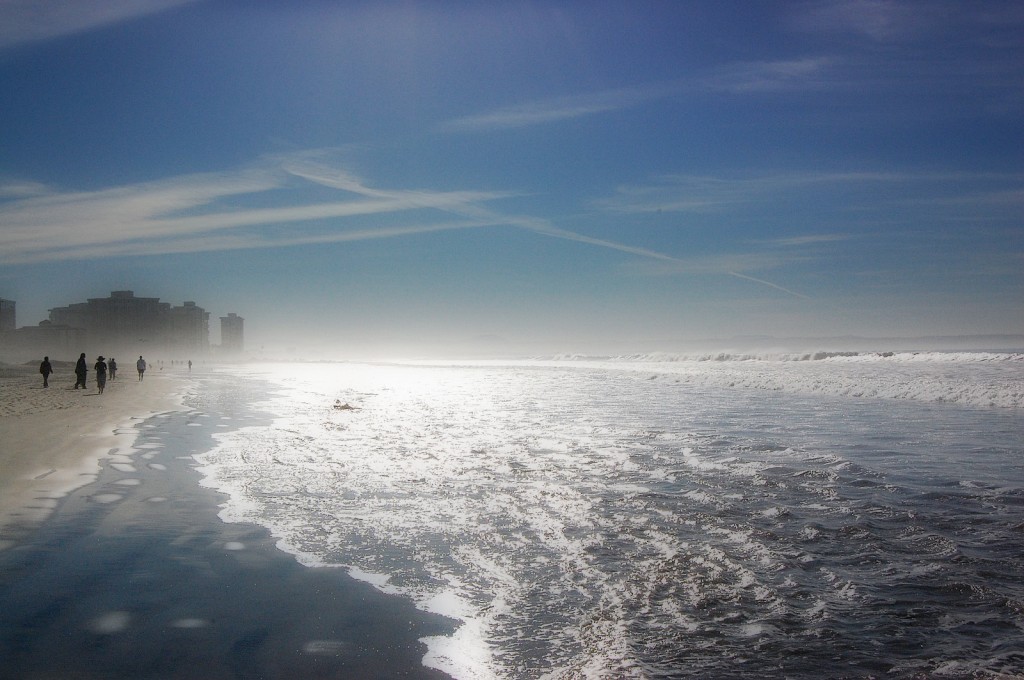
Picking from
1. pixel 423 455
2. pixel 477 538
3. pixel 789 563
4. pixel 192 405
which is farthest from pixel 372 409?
pixel 789 563

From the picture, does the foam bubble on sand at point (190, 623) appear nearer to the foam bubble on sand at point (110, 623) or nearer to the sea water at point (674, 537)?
the foam bubble on sand at point (110, 623)

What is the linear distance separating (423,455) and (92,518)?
21.2ft

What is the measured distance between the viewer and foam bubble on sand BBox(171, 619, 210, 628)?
502 centimetres

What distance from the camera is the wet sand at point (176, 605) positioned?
441 centimetres

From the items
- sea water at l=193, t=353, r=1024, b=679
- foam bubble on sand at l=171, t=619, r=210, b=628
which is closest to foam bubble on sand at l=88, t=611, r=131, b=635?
foam bubble on sand at l=171, t=619, r=210, b=628

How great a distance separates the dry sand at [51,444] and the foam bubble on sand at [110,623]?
2.98 meters

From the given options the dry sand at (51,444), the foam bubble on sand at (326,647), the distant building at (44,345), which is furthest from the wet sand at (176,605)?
the distant building at (44,345)

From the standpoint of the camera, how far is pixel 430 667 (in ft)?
14.6

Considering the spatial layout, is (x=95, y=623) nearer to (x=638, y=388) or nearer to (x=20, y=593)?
(x=20, y=593)

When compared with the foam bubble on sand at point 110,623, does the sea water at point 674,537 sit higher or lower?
lower

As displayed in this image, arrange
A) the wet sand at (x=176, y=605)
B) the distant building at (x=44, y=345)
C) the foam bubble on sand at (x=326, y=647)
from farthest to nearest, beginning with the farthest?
the distant building at (x=44, y=345) < the foam bubble on sand at (x=326, y=647) < the wet sand at (x=176, y=605)

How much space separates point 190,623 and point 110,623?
22.9 inches

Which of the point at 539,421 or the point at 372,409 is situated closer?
the point at 539,421

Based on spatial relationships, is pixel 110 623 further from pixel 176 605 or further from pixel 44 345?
pixel 44 345
